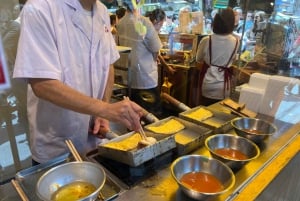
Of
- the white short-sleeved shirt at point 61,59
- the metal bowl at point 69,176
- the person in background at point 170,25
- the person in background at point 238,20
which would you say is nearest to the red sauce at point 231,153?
the metal bowl at point 69,176

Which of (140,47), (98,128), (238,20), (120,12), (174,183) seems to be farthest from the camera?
(120,12)

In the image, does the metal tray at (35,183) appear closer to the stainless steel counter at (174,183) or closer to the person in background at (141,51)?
the stainless steel counter at (174,183)

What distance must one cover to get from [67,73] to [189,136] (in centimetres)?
66

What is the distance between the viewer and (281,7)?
2131 mm

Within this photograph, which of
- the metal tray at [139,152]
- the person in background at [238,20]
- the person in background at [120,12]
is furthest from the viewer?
the person in background at [120,12]

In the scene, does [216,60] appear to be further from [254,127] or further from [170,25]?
[170,25]

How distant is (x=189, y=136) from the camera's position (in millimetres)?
1312

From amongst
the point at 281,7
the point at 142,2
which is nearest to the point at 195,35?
the point at 142,2

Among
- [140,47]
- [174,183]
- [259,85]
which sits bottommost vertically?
[174,183]

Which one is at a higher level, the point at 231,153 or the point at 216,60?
the point at 216,60

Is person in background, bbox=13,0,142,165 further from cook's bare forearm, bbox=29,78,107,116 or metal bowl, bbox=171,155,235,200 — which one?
metal bowl, bbox=171,155,235,200

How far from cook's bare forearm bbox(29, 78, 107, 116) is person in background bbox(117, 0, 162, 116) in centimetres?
198

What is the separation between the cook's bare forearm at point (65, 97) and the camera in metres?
1.07

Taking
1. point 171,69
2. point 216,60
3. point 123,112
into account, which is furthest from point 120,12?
point 123,112
